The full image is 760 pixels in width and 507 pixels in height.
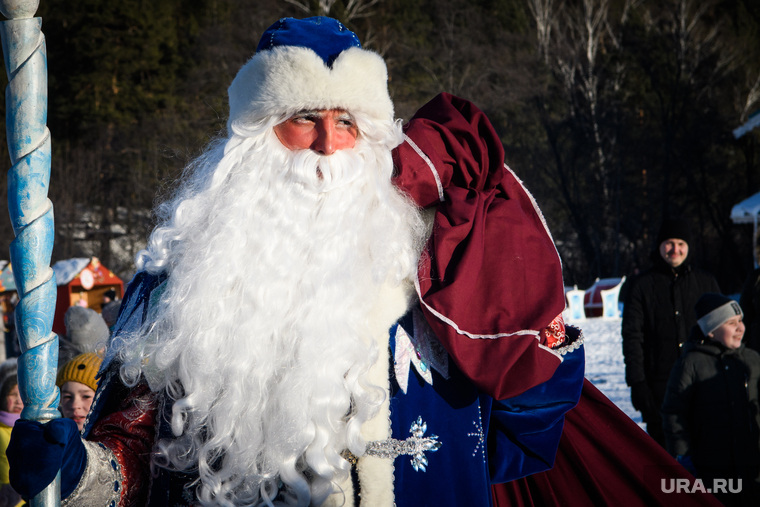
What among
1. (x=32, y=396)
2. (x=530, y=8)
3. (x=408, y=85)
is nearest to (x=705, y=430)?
(x=32, y=396)

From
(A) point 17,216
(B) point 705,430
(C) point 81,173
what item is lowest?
(B) point 705,430

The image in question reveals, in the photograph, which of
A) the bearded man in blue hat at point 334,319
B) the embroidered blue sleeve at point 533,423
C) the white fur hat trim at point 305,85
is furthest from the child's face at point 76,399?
the embroidered blue sleeve at point 533,423

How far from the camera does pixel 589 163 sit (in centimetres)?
2555

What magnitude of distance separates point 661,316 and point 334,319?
13.0 ft

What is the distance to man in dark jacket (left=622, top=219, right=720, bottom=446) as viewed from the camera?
5250 mm

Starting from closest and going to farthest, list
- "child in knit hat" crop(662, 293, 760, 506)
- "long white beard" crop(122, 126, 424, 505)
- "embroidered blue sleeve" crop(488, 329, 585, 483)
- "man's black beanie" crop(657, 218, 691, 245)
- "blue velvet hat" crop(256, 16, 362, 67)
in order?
1. "long white beard" crop(122, 126, 424, 505)
2. "embroidered blue sleeve" crop(488, 329, 585, 483)
3. "blue velvet hat" crop(256, 16, 362, 67)
4. "child in knit hat" crop(662, 293, 760, 506)
5. "man's black beanie" crop(657, 218, 691, 245)

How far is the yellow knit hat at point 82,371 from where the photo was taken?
3531 millimetres

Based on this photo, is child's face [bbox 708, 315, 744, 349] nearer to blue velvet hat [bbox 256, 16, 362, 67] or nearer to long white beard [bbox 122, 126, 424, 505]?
long white beard [bbox 122, 126, 424, 505]

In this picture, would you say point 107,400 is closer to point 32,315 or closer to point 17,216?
point 32,315

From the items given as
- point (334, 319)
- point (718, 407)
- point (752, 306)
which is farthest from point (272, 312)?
point (752, 306)

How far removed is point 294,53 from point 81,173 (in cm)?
2188

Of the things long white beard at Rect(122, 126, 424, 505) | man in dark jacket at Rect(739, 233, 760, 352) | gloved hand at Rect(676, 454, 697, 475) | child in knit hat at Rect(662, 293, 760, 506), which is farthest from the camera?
man in dark jacket at Rect(739, 233, 760, 352)

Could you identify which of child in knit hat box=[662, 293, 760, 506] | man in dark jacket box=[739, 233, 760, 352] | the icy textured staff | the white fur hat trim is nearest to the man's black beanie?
man in dark jacket box=[739, 233, 760, 352]

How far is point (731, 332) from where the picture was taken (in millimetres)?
4273
